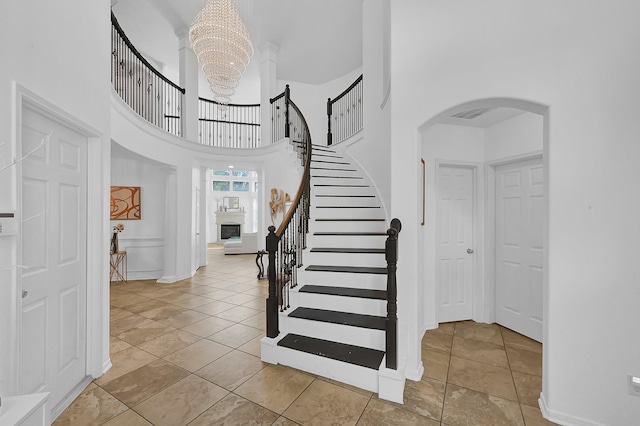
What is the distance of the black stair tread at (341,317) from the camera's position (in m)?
2.57

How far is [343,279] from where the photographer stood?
10.3 feet

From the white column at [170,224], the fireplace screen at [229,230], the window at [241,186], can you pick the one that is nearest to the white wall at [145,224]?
the white column at [170,224]

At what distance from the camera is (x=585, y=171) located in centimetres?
185

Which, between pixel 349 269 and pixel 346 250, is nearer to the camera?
pixel 349 269

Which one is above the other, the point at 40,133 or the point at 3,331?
the point at 40,133

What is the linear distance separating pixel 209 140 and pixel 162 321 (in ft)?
19.0

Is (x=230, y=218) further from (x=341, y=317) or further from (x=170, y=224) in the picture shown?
(x=341, y=317)

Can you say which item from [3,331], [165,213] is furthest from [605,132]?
[165,213]

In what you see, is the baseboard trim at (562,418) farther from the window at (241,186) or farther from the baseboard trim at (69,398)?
the window at (241,186)

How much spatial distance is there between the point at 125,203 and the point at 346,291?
18.3 ft

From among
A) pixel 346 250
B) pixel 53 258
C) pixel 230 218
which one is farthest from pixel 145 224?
pixel 230 218

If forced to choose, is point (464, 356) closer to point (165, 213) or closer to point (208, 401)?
point (208, 401)

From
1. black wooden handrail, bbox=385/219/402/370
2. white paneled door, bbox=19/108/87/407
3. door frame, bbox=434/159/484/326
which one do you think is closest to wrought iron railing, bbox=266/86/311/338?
black wooden handrail, bbox=385/219/402/370

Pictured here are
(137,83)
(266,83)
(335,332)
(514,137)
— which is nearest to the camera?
(335,332)
